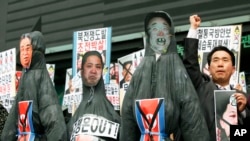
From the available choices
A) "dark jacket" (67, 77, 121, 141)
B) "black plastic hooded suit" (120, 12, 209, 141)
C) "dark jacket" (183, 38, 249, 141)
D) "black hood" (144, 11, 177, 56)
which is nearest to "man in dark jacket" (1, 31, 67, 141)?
"dark jacket" (67, 77, 121, 141)

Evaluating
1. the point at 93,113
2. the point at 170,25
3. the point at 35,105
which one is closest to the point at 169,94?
the point at 170,25

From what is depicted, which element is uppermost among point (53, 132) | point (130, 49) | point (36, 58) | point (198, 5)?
point (198, 5)

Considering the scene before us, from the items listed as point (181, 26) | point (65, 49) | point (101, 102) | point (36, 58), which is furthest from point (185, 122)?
point (65, 49)

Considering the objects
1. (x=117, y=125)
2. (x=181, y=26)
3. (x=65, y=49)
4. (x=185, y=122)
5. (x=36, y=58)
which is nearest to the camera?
(x=185, y=122)

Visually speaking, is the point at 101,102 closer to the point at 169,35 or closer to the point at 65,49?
the point at 169,35

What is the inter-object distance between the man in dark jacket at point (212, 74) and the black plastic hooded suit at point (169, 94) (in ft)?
0.47

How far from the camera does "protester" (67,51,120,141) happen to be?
4.55 metres

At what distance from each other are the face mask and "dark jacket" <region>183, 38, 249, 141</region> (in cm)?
16

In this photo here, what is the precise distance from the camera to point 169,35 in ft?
13.8

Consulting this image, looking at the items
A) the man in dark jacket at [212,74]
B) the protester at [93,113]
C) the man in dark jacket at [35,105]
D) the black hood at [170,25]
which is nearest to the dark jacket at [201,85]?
the man in dark jacket at [212,74]

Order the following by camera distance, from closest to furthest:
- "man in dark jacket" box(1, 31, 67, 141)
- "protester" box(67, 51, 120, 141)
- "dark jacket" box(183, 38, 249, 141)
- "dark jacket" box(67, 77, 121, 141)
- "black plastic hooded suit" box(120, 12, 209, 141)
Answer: "black plastic hooded suit" box(120, 12, 209, 141), "dark jacket" box(183, 38, 249, 141), "protester" box(67, 51, 120, 141), "dark jacket" box(67, 77, 121, 141), "man in dark jacket" box(1, 31, 67, 141)

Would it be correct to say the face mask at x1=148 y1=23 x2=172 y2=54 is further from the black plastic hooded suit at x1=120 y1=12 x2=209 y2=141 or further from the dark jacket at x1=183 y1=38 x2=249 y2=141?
the dark jacket at x1=183 y1=38 x2=249 y2=141

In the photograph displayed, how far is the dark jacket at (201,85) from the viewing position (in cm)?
415

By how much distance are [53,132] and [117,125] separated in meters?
0.52
